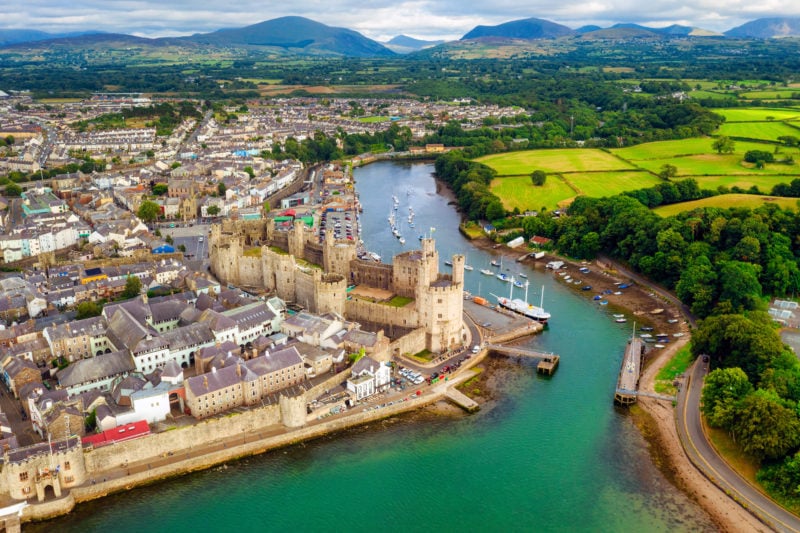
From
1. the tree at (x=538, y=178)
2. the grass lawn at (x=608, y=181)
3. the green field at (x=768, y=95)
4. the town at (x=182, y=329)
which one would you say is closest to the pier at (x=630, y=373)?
the town at (x=182, y=329)

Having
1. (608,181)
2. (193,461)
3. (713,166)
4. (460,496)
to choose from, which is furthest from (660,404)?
(713,166)

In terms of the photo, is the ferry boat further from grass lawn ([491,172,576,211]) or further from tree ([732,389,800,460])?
grass lawn ([491,172,576,211])

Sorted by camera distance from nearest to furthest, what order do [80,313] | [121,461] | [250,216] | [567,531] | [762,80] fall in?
1. [567,531]
2. [121,461]
3. [80,313]
4. [250,216]
5. [762,80]

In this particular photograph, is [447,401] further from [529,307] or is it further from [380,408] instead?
[529,307]

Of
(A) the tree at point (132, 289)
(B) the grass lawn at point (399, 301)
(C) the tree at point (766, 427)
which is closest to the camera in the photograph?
(C) the tree at point (766, 427)

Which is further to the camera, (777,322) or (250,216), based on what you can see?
(250,216)

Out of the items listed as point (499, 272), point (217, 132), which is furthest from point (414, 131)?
point (499, 272)

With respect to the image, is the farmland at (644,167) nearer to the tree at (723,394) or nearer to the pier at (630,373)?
the pier at (630,373)
